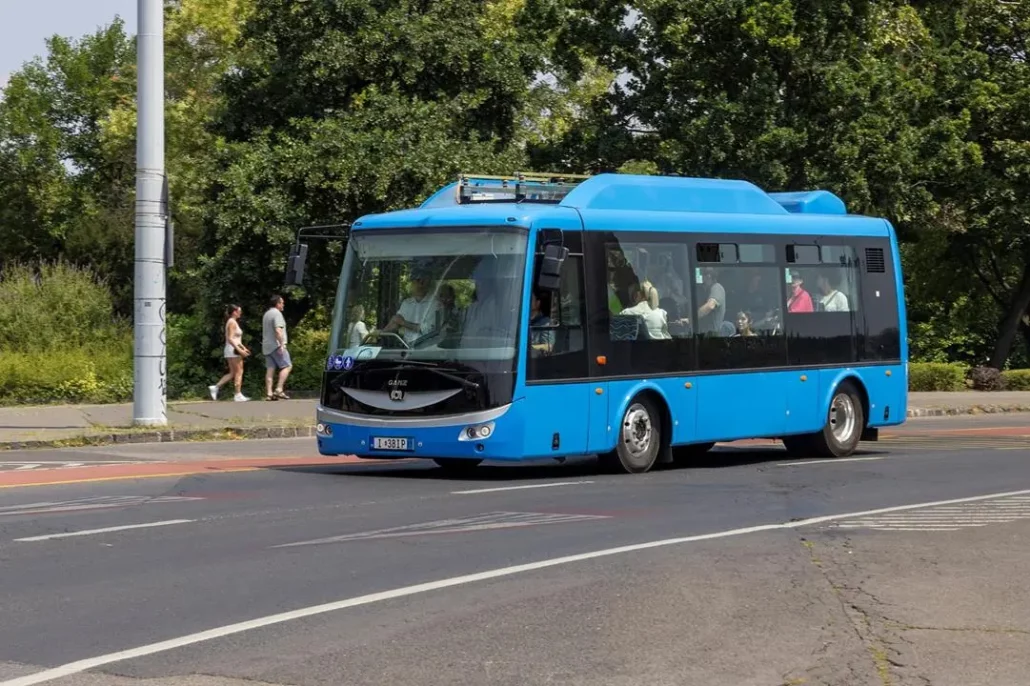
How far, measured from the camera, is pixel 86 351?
107ft

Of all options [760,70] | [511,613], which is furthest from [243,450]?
[760,70]

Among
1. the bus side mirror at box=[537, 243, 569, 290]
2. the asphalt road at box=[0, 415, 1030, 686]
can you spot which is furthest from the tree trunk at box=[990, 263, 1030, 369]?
the bus side mirror at box=[537, 243, 569, 290]

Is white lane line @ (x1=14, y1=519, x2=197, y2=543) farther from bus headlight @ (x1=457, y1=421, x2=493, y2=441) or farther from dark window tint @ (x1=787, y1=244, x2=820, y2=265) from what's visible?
dark window tint @ (x1=787, y1=244, x2=820, y2=265)

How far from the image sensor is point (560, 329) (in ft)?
55.4

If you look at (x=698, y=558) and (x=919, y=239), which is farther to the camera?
(x=919, y=239)

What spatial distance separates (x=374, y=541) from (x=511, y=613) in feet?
9.51

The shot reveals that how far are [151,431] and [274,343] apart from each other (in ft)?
27.2

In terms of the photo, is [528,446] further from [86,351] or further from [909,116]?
[909,116]

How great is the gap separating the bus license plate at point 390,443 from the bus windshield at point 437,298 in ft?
2.64

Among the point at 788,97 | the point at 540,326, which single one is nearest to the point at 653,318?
the point at 540,326

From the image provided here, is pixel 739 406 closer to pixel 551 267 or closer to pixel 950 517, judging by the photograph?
pixel 551 267

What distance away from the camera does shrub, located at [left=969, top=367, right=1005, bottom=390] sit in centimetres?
4372

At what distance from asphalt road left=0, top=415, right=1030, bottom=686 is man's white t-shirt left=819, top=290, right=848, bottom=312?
15.8 ft

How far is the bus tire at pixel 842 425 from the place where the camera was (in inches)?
826
